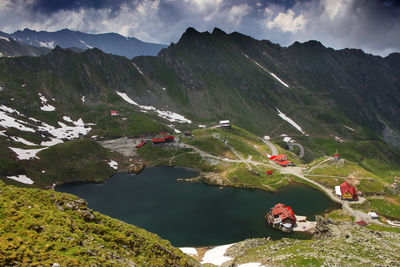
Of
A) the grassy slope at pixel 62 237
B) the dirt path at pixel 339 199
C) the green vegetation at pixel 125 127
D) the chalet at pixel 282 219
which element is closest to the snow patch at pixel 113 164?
the green vegetation at pixel 125 127

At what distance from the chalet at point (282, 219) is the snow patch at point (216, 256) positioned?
61.9 ft

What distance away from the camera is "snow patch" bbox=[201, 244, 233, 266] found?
55031 millimetres

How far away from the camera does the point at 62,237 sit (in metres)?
21.2

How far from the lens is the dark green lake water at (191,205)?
7156cm

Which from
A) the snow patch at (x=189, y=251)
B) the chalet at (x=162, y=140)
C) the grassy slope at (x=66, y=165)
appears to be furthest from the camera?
the chalet at (x=162, y=140)

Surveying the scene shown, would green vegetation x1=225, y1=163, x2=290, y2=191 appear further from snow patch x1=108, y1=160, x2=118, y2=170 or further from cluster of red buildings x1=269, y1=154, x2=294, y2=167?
snow patch x1=108, y1=160, x2=118, y2=170

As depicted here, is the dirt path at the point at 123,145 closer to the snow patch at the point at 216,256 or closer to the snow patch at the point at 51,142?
the snow patch at the point at 51,142

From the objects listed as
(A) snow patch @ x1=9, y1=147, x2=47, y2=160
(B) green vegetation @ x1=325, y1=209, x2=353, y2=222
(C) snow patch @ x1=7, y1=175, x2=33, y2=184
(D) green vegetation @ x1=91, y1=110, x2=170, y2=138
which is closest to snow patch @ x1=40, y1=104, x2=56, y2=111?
(D) green vegetation @ x1=91, y1=110, x2=170, y2=138

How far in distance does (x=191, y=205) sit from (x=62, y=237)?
69.4m

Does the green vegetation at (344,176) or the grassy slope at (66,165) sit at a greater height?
the green vegetation at (344,176)

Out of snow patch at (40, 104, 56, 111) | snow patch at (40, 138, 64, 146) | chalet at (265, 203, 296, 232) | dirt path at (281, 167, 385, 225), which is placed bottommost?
snow patch at (40, 138, 64, 146)

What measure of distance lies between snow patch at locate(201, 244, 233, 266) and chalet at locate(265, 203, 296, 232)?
18869mm

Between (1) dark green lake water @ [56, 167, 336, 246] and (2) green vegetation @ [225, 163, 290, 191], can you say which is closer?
(1) dark green lake water @ [56, 167, 336, 246]

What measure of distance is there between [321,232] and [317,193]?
41.2 meters
